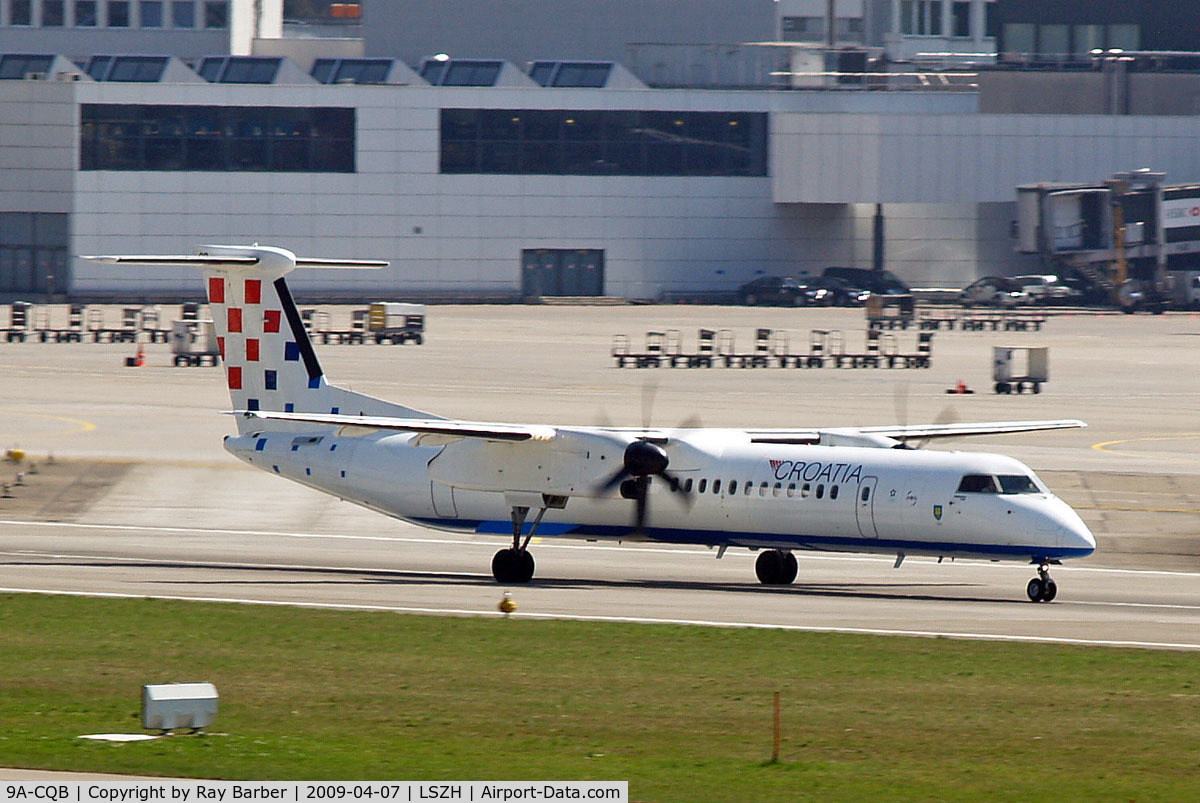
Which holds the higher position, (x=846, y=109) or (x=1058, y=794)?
(x=846, y=109)

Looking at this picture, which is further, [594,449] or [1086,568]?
[1086,568]

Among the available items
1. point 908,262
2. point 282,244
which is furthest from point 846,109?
point 282,244

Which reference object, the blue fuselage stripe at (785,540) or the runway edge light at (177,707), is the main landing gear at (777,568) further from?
the runway edge light at (177,707)

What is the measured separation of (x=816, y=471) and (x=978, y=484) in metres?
3.01

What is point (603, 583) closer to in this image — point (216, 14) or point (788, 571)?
point (788, 571)

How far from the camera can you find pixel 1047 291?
11025cm

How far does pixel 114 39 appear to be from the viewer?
118500 millimetres

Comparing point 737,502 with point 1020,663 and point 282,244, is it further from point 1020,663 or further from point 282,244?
point 282,244

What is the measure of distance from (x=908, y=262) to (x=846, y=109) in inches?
458

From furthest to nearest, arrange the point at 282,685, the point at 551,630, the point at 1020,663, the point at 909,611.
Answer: the point at 909,611, the point at 551,630, the point at 1020,663, the point at 282,685

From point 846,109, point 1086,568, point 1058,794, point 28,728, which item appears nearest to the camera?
point 1058,794

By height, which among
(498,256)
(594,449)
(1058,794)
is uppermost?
(498,256)
